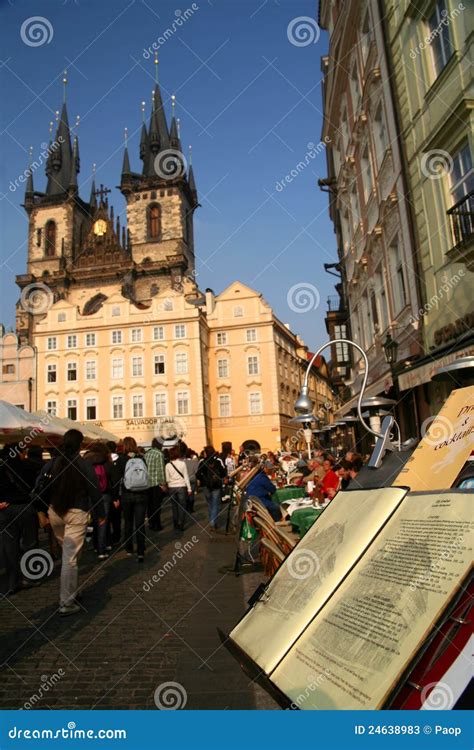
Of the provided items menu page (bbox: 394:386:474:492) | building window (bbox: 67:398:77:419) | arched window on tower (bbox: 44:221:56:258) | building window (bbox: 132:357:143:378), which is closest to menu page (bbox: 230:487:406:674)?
menu page (bbox: 394:386:474:492)

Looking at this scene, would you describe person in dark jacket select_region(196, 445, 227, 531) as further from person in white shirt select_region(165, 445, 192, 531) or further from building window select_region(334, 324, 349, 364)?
building window select_region(334, 324, 349, 364)

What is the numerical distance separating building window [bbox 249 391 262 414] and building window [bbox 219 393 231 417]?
2.03m

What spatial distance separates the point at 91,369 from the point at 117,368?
8.37 ft

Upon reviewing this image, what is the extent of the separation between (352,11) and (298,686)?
62.0 ft

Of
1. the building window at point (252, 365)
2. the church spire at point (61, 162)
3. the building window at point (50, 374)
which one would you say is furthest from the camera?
the church spire at point (61, 162)

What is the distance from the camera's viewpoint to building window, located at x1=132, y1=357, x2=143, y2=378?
47531mm

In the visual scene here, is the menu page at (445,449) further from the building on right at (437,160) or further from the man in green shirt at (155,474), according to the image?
the man in green shirt at (155,474)

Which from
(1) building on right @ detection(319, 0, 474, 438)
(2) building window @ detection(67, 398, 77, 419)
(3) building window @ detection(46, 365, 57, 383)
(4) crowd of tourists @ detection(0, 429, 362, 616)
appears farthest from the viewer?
(3) building window @ detection(46, 365, 57, 383)

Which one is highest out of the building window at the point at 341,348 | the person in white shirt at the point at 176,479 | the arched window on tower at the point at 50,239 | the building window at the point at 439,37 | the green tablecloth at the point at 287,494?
the arched window on tower at the point at 50,239

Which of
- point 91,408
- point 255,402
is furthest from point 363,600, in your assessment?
point 91,408

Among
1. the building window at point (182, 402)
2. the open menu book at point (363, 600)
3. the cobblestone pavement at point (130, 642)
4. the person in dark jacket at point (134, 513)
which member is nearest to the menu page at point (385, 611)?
the open menu book at point (363, 600)

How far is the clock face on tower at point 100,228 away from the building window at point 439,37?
60943 millimetres

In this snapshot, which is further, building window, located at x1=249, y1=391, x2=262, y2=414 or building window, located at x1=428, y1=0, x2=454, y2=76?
building window, located at x1=249, y1=391, x2=262, y2=414

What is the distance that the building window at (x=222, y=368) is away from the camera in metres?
49.7
